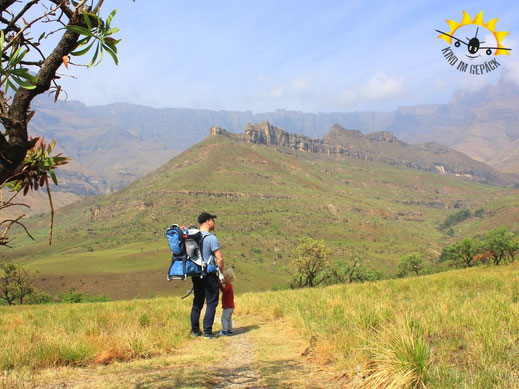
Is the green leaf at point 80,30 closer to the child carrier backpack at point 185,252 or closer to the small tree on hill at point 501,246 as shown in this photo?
the child carrier backpack at point 185,252

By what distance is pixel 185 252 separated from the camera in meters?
8.27

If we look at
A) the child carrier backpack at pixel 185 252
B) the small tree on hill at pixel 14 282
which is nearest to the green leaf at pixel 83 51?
the child carrier backpack at pixel 185 252

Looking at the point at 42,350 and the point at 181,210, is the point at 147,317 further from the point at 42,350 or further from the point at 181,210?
the point at 181,210

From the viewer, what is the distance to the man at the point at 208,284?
27.6ft

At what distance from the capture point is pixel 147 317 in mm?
9812

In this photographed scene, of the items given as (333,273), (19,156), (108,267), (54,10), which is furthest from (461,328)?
(108,267)

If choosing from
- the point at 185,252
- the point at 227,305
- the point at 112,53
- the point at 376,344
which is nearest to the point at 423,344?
the point at 376,344

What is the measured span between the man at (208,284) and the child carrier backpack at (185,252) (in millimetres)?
139

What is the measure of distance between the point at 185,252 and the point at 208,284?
38.9 inches

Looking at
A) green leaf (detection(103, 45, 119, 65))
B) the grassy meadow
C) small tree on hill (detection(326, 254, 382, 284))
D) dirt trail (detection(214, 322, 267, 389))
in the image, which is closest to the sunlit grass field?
the grassy meadow

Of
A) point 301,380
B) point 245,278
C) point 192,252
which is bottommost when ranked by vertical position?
point 245,278

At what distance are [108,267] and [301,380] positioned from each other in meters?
123

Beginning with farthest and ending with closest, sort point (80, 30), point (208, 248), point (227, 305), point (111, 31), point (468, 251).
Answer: point (468, 251) → point (227, 305) → point (208, 248) → point (111, 31) → point (80, 30)

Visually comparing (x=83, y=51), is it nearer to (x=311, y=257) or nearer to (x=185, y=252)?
(x=185, y=252)
